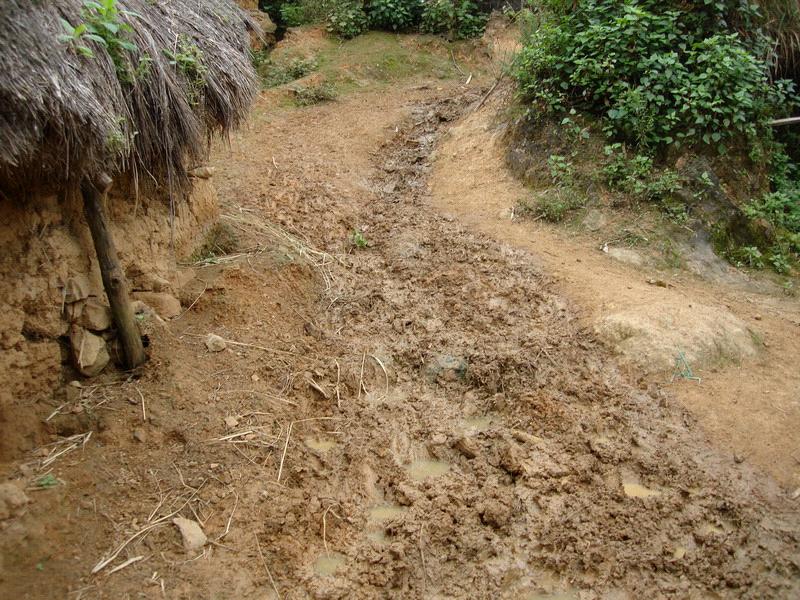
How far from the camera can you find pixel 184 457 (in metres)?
3.16

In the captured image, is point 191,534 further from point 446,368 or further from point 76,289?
point 446,368

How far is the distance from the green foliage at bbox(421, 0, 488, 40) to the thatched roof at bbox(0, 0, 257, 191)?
545 centimetres

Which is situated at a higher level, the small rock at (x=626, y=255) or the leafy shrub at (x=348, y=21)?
the leafy shrub at (x=348, y=21)

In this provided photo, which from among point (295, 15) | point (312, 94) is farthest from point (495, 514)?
point (295, 15)

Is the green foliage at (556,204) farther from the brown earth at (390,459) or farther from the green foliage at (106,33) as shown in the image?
the green foliage at (106,33)

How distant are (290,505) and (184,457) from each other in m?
0.59

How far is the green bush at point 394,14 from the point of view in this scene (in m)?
9.06

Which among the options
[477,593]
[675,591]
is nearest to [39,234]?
[477,593]

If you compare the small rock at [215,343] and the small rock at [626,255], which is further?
the small rock at [626,255]

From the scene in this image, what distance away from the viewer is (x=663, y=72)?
5.30 metres

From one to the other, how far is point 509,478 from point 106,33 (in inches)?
115

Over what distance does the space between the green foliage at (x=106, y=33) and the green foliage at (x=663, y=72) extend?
12.6 ft

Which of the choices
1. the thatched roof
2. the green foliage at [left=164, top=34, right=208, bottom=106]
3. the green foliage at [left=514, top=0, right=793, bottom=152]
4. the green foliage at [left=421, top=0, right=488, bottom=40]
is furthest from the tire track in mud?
the green foliage at [left=421, top=0, right=488, bottom=40]

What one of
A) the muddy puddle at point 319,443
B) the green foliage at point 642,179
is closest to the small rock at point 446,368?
the muddy puddle at point 319,443
